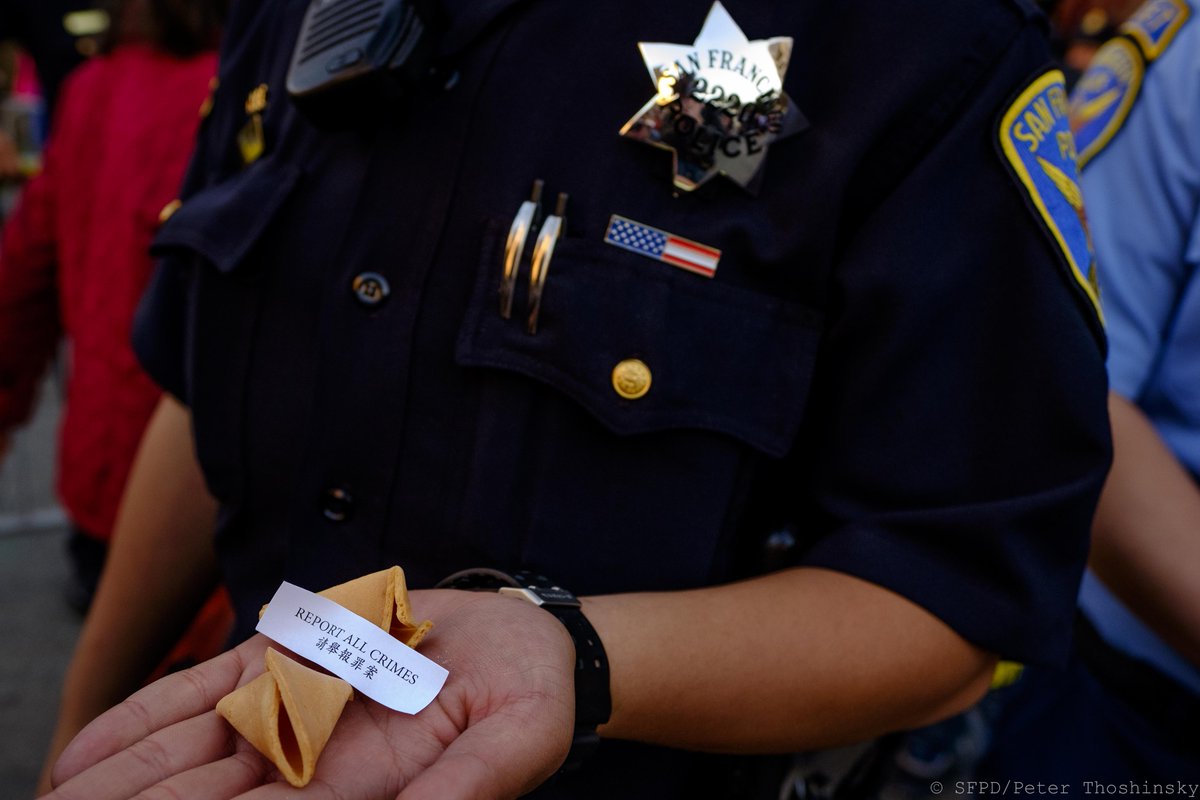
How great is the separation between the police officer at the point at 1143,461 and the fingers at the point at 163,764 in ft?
3.40

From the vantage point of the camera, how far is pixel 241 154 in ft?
3.84

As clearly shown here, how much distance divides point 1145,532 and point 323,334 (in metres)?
0.98

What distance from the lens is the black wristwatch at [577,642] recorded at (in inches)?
29.2

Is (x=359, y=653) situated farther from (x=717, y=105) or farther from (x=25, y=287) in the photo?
(x=25, y=287)

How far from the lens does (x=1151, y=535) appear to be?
1.17 meters

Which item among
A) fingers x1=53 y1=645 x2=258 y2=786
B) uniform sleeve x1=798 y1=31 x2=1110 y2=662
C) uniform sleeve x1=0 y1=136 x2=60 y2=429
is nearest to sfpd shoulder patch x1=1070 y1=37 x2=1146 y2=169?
uniform sleeve x1=798 y1=31 x2=1110 y2=662

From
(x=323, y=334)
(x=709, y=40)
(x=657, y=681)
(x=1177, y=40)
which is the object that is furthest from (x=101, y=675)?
(x=1177, y=40)

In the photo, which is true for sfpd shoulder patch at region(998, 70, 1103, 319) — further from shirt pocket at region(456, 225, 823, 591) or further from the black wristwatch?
the black wristwatch

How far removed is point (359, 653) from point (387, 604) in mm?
40

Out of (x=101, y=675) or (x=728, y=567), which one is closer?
(x=728, y=567)

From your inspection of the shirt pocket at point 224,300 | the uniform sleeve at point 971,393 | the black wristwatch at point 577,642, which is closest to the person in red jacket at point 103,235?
the shirt pocket at point 224,300

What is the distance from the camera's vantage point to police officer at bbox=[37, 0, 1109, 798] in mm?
836

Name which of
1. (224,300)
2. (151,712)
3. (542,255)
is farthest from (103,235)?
(151,712)

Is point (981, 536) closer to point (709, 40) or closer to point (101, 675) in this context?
point (709, 40)
